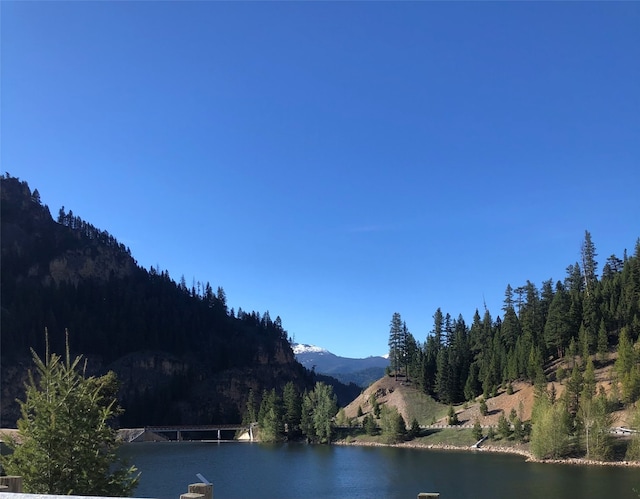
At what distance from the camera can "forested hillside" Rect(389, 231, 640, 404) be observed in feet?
371

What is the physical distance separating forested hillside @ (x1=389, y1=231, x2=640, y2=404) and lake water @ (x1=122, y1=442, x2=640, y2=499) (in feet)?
119

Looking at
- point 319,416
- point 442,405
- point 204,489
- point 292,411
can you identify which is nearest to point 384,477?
point 319,416

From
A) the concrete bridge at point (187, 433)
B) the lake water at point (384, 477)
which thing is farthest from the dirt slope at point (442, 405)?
the concrete bridge at point (187, 433)

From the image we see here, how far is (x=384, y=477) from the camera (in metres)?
61.7

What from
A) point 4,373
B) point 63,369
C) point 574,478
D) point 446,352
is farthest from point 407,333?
point 63,369

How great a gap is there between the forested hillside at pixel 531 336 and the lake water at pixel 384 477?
36214 mm

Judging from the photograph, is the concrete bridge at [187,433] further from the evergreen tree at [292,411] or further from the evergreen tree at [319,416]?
the evergreen tree at [319,416]

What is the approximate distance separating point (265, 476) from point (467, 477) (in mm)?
23179

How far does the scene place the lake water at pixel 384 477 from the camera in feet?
164

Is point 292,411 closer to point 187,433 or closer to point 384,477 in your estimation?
point 187,433

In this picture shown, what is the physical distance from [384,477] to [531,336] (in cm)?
7506

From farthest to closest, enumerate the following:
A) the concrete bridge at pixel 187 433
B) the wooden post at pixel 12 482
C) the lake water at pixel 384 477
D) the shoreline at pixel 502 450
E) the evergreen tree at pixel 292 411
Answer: the concrete bridge at pixel 187 433
the evergreen tree at pixel 292 411
the shoreline at pixel 502 450
the lake water at pixel 384 477
the wooden post at pixel 12 482

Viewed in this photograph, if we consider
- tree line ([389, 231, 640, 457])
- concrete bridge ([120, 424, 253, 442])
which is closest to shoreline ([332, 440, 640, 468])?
tree line ([389, 231, 640, 457])

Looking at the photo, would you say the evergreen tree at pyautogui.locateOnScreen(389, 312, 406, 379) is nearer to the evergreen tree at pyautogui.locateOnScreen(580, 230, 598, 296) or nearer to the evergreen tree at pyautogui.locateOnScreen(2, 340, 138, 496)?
the evergreen tree at pyautogui.locateOnScreen(580, 230, 598, 296)
